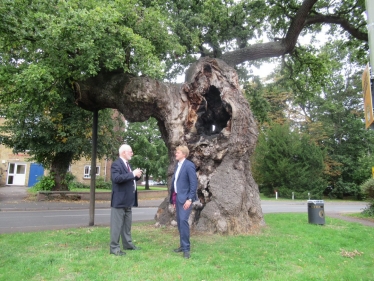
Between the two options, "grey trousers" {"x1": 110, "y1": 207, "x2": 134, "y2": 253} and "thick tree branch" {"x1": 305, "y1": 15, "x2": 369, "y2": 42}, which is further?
"thick tree branch" {"x1": 305, "y1": 15, "x2": 369, "y2": 42}

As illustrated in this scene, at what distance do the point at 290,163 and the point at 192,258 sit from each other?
28.5 m

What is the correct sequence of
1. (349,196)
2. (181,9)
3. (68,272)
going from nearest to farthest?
(68,272), (181,9), (349,196)

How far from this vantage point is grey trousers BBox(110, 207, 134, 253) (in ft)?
18.9

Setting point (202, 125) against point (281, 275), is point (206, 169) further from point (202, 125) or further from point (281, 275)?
point (281, 275)

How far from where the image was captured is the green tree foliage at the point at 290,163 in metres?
31.7

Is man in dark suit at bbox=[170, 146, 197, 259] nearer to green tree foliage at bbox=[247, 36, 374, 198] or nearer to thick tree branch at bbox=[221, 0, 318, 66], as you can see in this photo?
thick tree branch at bbox=[221, 0, 318, 66]

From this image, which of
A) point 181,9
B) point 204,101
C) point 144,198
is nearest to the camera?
point 204,101

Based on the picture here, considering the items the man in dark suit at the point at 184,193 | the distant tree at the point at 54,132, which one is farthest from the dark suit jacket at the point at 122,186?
the distant tree at the point at 54,132

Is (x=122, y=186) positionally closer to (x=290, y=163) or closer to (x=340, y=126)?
(x=290, y=163)

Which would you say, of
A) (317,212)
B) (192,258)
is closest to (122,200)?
(192,258)

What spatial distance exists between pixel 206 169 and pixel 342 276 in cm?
468

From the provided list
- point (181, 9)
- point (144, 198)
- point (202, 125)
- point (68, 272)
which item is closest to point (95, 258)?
point (68, 272)

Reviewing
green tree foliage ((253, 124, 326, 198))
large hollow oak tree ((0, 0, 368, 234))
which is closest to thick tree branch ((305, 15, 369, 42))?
large hollow oak tree ((0, 0, 368, 234))

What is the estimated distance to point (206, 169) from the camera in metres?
9.00
